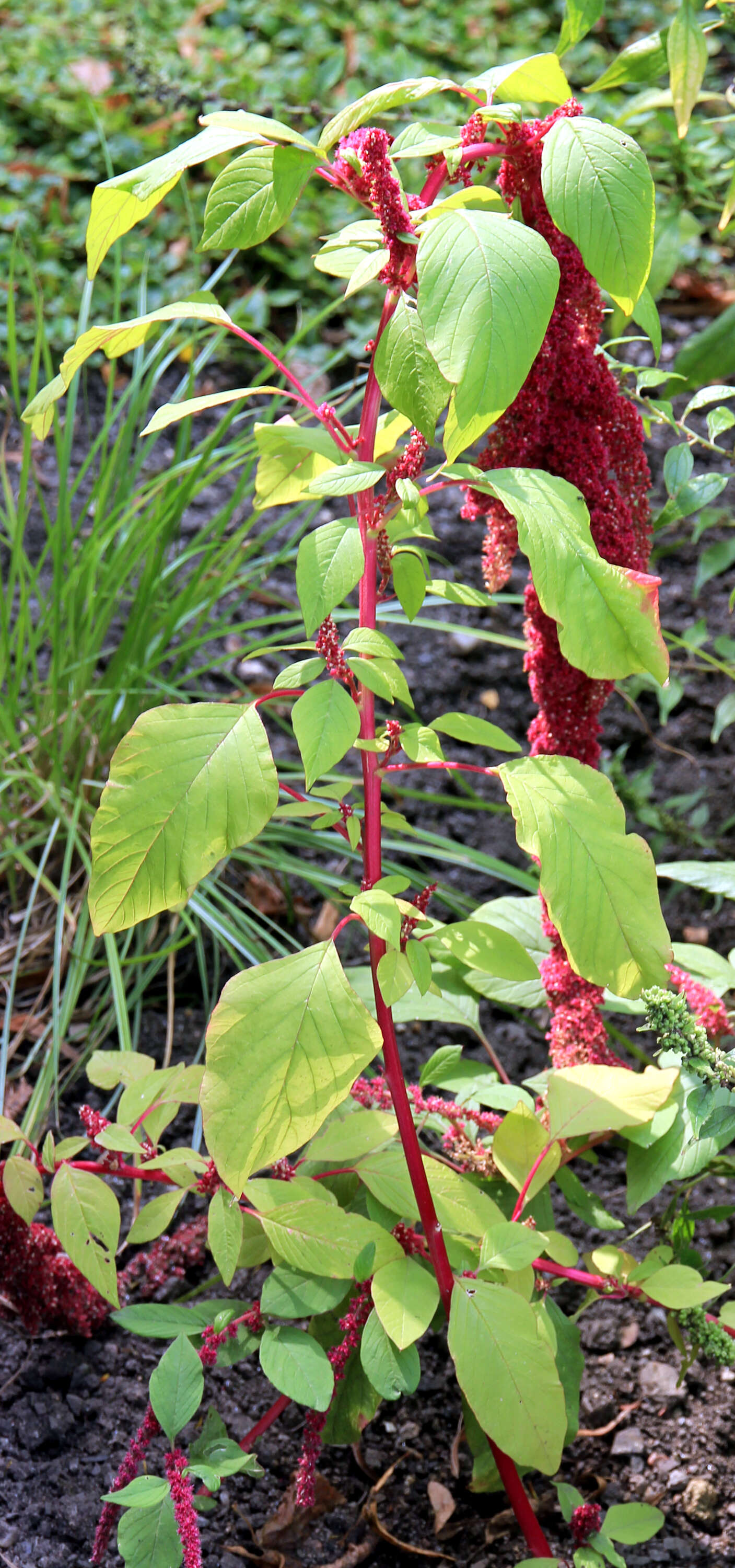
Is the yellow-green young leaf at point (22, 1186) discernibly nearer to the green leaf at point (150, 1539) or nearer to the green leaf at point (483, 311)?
the green leaf at point (150, 1539)

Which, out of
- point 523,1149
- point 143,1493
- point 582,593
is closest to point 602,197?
point 582,593

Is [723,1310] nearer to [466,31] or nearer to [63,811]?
[63,811]

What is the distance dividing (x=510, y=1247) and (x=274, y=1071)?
0.95ft

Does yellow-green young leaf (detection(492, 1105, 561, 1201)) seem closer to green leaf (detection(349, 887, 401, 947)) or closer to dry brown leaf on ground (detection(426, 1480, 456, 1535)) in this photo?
green leaf (detection(349, 887, 401, 947))

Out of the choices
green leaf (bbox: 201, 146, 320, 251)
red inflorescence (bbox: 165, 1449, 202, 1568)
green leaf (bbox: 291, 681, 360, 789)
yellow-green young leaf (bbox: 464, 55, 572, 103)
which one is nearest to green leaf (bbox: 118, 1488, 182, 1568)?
red inflorescence (bbox: 165, 1449, 202, 1568)

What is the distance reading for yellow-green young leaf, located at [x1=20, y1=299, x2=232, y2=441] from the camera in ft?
3.22

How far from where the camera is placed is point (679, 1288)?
1081mm

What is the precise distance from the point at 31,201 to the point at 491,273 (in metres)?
2.76

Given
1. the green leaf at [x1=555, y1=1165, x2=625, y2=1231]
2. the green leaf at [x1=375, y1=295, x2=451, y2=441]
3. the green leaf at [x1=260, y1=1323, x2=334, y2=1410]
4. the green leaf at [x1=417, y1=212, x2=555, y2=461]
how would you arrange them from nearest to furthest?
the green leaf at [x1=417, y1=212, x2=555, y2=461], the green leaf at [x1=375, y1=295, x2=451, y2=441], the green leaf at [x1=260, y1=1323, x2=334, y2=1410], the green leaf at [x1=555, y1=1165, x2=625, y2=1231]

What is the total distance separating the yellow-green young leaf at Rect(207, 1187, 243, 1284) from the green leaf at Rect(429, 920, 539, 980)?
0.29 meters

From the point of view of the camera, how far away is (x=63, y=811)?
1.82 metres

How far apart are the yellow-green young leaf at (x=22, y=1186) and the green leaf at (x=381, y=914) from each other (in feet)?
1.48

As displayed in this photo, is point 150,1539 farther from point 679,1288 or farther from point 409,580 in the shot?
point 409,580

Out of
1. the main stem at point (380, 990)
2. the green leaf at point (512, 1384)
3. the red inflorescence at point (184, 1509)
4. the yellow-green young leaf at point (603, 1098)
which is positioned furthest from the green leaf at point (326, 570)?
the red inflorescence at point (184, 1509)
